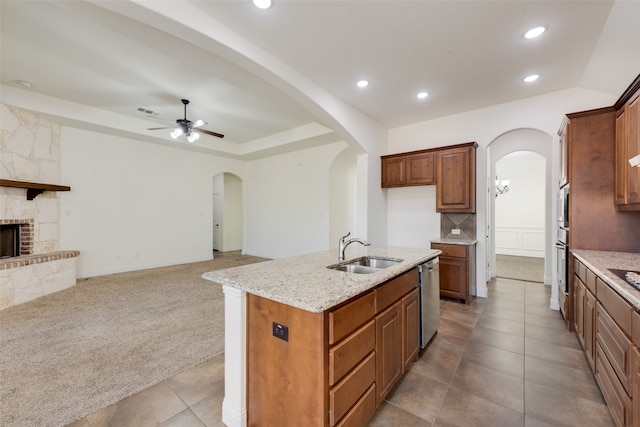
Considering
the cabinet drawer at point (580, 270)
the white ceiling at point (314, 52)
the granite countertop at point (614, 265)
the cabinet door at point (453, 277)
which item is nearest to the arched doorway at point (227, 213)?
the white ceiling at point (314, 52)

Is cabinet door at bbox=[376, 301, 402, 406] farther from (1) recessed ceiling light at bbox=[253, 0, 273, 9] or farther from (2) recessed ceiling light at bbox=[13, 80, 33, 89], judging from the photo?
(2) recessed ceiling light at bbox=[13, 80, 33, 89]

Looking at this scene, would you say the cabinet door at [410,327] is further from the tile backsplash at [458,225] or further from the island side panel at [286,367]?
the tile backsplash at [458,225]

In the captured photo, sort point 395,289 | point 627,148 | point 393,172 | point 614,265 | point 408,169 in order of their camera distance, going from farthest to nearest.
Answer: point 393,172 → point 408,169 → point 627,148 → point 614,265 → point 395,289

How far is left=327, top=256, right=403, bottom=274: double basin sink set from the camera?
7.38ft

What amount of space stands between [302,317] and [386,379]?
950mm

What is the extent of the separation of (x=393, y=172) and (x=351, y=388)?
155 inches

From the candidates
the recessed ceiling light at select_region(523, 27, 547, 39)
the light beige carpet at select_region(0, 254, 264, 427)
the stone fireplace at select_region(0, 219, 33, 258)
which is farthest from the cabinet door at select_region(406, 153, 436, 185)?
the stone fireplace at select_region(0, 219, 33, 258)

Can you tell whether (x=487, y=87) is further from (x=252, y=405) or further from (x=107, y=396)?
(x=107, y=396)

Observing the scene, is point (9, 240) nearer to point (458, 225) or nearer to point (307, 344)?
point (307, 344)

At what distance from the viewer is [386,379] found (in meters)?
1.82

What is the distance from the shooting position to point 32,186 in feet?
13.7

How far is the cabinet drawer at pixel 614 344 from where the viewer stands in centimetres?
146

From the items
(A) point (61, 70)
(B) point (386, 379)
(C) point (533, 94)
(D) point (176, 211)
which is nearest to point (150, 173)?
(D) point (176, 211)

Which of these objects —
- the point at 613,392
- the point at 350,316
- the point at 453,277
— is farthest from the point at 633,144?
the point at 350,316
